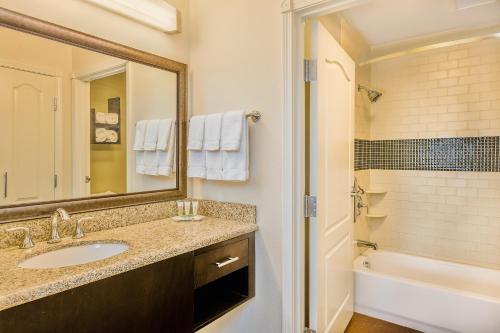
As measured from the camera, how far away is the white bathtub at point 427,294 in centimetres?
195

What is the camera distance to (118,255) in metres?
1.10

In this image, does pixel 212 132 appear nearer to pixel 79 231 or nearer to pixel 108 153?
pixel 108 153

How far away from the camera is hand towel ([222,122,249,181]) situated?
1621 millimetres

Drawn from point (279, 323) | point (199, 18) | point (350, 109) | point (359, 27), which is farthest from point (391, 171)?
point (199, 18)

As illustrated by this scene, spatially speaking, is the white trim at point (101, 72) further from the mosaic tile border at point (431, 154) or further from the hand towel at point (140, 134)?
the mosaic tile border at point (431, 154)

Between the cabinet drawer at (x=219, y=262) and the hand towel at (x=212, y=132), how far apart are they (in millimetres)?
556

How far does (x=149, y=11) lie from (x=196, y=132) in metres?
0.71

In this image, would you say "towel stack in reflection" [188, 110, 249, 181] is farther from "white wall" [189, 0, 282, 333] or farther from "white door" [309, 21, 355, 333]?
"white door" [309, 21, 355, 333]

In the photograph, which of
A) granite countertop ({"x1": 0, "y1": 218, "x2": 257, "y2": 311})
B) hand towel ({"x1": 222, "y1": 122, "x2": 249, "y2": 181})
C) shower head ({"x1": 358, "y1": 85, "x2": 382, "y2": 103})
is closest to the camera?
granite countertop ({"x1": 0, "y1": 218, "x2": 257, "y2": 311})

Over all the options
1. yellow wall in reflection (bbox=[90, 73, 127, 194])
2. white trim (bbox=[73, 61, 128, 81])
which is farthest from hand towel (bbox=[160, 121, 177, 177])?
white trim (bbox=[73, 61, 128, 81])

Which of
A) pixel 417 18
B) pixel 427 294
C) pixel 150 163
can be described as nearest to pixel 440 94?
pixel 417 18

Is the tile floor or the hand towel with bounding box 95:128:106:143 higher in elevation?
the hand towel with bounding box 95:128:106:143

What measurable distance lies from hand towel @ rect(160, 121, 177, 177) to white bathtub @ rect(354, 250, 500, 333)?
1.69 metres

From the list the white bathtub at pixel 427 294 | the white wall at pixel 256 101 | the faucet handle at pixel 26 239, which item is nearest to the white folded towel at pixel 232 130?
the white wall at pixel 256 101
